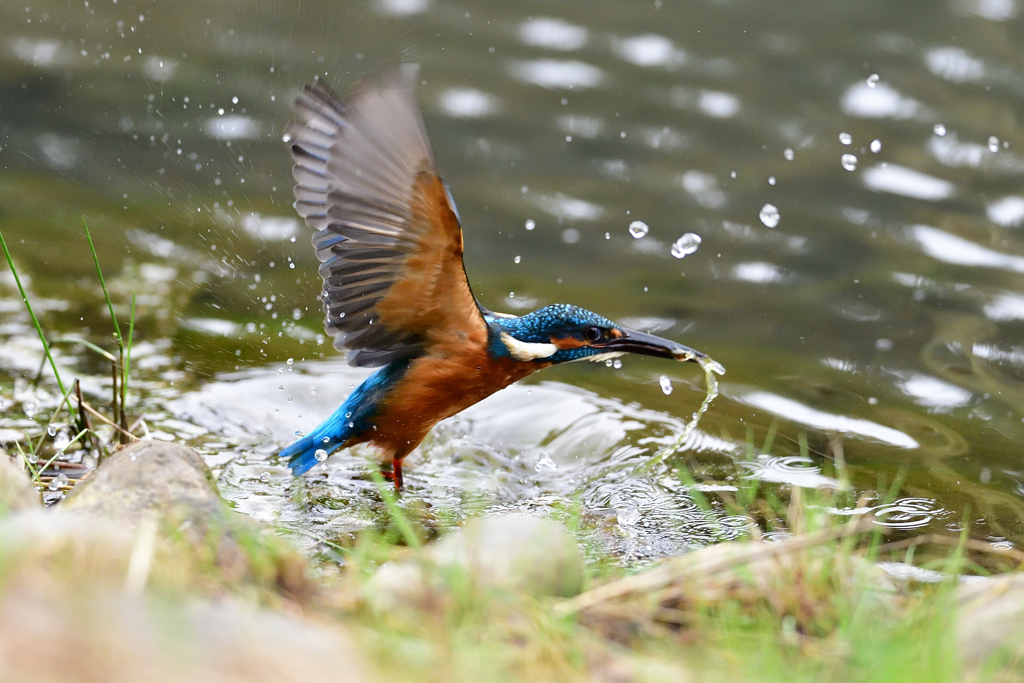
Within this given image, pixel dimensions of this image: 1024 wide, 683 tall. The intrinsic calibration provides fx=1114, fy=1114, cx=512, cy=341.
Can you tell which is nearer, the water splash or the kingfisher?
the kingfisher

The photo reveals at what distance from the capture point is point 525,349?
4016 mm

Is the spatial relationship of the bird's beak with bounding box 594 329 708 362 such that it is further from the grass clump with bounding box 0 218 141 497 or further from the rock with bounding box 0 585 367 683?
the rock with bounding box 0 585 367 683

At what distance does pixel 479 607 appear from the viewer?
2314 millimetres

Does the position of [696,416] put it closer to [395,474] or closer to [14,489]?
[395,474]

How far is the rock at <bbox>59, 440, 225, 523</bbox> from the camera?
2682 mm

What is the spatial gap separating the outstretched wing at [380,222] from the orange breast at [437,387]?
0.08 meters

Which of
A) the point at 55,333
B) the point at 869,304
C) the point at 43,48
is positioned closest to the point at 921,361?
the point at 869,304

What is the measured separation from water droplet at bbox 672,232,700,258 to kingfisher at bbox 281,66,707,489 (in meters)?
2.09

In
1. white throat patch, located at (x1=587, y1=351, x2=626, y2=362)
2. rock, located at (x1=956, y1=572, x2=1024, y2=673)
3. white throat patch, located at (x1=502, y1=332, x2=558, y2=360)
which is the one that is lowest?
rock, located at (x1=956, y1=572, x2=1024, y2=673)

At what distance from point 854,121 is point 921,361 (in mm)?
2275

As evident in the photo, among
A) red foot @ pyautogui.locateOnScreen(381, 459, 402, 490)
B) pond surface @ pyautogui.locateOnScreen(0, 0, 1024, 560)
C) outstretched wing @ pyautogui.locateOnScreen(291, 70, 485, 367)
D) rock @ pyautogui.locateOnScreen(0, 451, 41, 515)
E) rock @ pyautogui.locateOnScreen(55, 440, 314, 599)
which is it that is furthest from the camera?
pond surface @ pyautogui.locateOnScreen(0, 0, 1024, 560)

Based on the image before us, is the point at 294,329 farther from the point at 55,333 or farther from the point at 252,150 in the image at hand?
the point at 252,150

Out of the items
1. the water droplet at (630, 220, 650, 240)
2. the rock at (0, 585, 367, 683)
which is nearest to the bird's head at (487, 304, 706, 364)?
the rock at (0, 585, 367, 683)

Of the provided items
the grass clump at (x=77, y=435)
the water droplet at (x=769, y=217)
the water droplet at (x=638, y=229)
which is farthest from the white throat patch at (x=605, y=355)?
the water droplet at (x=769, y=217)
